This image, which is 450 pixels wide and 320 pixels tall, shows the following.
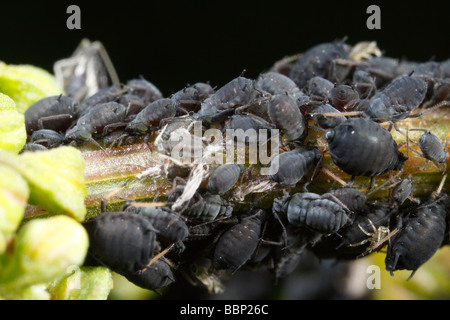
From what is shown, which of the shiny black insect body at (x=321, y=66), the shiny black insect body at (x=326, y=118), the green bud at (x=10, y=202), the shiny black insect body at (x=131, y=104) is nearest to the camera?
the green bud at (x=10, y=202)

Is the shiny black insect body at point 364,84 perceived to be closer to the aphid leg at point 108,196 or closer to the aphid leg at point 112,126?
the aphid leg at point 112,126

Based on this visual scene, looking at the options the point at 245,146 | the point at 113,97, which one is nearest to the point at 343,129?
the point at 245,146

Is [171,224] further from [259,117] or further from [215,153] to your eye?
[259,117]

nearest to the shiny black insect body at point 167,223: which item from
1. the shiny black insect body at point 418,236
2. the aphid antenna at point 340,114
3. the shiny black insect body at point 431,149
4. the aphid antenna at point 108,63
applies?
the aphid antenna at point 340,114

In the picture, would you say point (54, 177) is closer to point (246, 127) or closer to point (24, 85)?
point (246, 127)

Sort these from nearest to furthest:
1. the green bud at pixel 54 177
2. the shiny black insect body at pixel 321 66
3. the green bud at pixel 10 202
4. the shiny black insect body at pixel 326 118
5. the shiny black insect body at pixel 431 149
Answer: the green bud at pixel 10 202, the green bud at pixel 54 177, the shiny black insect body at pixel 326 118, the shiny black insect body at pixel 431 149, the shiny black insect body at pixel 321 66

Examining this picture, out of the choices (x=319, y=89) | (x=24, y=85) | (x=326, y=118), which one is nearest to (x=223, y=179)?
(x=326, y=118)

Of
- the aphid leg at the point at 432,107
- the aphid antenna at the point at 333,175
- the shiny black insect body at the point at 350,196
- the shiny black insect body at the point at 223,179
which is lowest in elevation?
the shiny black insect body at the point at 350,196

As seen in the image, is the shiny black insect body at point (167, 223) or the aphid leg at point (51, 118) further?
the aphid leg at point (51, 118)
